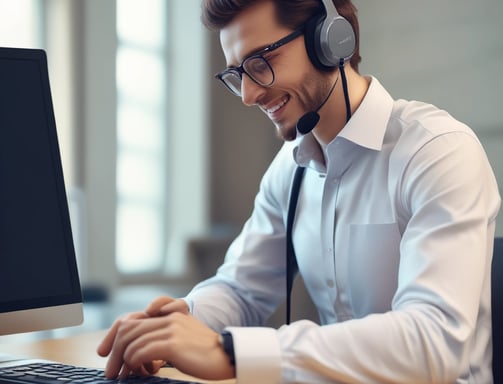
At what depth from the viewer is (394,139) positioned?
129 centimetres

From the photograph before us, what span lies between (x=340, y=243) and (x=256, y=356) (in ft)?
1.61

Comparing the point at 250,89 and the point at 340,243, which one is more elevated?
the point at 250,89

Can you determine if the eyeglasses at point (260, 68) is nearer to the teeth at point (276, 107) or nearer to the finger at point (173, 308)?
the teeth at point (276, 107)

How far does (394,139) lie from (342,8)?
0.95ft

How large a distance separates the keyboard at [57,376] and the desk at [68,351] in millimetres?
127

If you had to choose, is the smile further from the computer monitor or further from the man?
the computer monitor

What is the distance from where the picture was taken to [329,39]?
4.15 ft

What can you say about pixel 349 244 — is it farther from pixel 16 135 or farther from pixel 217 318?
pixel 16 135

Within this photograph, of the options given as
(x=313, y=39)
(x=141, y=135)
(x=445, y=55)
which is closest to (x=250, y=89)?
(x=313, y=39)

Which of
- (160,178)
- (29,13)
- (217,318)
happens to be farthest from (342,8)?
(160,178)

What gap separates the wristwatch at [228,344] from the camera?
887mm

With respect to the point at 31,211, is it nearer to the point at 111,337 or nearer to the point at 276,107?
the point at 111,337

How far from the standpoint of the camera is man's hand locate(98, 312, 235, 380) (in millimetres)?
878

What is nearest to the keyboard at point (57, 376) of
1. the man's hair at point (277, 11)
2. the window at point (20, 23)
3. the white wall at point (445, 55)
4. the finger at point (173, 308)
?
the finger at point (173, 308)
